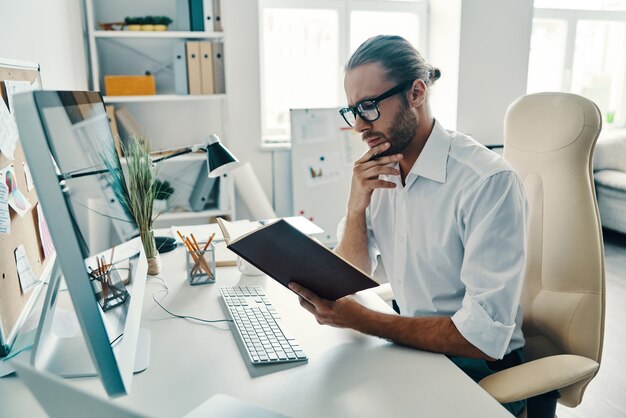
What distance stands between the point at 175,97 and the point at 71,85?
0.71 metres

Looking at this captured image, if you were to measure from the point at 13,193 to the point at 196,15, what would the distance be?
2297mm

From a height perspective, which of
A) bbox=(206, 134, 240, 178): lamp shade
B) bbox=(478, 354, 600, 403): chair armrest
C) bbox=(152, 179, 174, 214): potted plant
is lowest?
bbox=(152, 179, 174, 214): potted plant

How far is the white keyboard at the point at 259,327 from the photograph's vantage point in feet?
3.32

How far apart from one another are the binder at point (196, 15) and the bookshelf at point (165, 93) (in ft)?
0.11

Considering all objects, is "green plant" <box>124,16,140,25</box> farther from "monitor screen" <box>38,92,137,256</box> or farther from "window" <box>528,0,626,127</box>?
"window" <box>528,0,626,127</box>

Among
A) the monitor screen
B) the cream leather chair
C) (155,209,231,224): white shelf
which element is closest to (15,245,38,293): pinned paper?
the monitor screen

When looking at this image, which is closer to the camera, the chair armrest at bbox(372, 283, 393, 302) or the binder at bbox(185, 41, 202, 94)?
the chair armrest at bbox(372, 283, 393, 302)

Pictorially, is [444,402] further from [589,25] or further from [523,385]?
[589,25]

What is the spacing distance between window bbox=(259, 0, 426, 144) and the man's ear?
8.53ft

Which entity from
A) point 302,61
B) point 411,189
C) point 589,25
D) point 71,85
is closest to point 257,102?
point 302,61

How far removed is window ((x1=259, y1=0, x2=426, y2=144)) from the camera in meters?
3.79

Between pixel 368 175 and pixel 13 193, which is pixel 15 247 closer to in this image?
pixel 13 193

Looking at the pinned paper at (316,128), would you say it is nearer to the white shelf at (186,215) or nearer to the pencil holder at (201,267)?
the white shelf at (186,215)

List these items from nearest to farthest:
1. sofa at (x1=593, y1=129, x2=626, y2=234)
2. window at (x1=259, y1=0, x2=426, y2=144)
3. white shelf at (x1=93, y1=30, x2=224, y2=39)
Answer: white shelf at (x1=93, y1=30, x2=224, y2=39) → window at (x1=259, y1=0, x2=426, y2=144) → sofa at (x1=593, y1=129, x2=626, y2=234)
